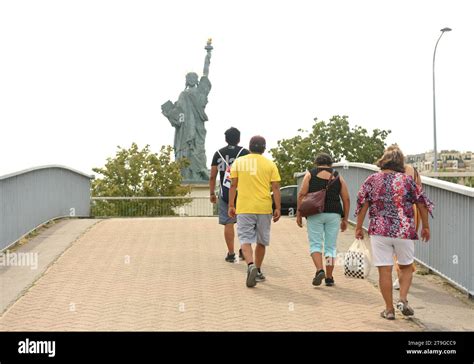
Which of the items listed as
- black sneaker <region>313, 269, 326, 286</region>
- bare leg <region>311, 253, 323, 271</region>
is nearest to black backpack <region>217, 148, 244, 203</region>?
bare leg <region>311, 253, 323, 271</region>

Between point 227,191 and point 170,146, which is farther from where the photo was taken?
point 170,146

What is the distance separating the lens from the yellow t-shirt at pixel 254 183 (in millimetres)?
8570

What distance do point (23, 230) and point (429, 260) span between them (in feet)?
21.5

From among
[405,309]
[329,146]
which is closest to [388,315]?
[405,309]

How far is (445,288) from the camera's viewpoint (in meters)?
8.35

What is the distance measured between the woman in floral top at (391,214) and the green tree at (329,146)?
51735 mm

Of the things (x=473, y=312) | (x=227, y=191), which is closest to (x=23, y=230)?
(x=227, y=191)

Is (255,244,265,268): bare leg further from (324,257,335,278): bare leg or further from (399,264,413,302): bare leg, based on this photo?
(399,264,413,302): bare leg

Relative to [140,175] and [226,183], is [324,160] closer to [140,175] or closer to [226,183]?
[226,183]

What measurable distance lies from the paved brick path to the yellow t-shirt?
903mm

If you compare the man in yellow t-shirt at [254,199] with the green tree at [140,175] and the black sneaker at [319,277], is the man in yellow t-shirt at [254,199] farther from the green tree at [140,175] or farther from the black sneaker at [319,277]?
the green tree at [140,175]

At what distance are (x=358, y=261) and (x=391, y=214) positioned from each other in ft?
4.85
